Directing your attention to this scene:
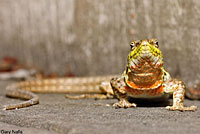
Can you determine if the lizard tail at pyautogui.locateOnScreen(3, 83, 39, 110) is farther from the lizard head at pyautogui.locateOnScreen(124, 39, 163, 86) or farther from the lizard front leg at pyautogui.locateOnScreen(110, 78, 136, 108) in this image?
the lizard head at pyautogui.locateOnScreen(124, 39, 163, 86)

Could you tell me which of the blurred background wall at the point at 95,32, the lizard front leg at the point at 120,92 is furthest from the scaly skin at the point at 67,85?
the lizard front leg at the point at 120,92

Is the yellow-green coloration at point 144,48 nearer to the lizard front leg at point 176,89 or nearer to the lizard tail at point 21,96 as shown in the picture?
the lizard front leg at point 176,89

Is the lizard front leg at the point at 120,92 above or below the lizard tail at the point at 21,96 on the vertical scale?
above

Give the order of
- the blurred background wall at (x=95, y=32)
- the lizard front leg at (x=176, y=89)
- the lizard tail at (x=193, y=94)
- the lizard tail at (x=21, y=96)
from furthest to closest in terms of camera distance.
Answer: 1. the blurred background wall at (x=95, y=32)
2. the lizard tail at (x=193, y=94)
3. the lizard tail at (x=21, y=96)
4. the lizard front leg at (x=176, y=89)

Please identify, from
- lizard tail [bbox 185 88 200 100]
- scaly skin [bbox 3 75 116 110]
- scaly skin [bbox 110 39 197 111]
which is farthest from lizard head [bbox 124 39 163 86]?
scaly skin [bbox 3 75 116 110]

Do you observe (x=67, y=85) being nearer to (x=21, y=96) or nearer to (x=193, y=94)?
(x=21, y=96)
